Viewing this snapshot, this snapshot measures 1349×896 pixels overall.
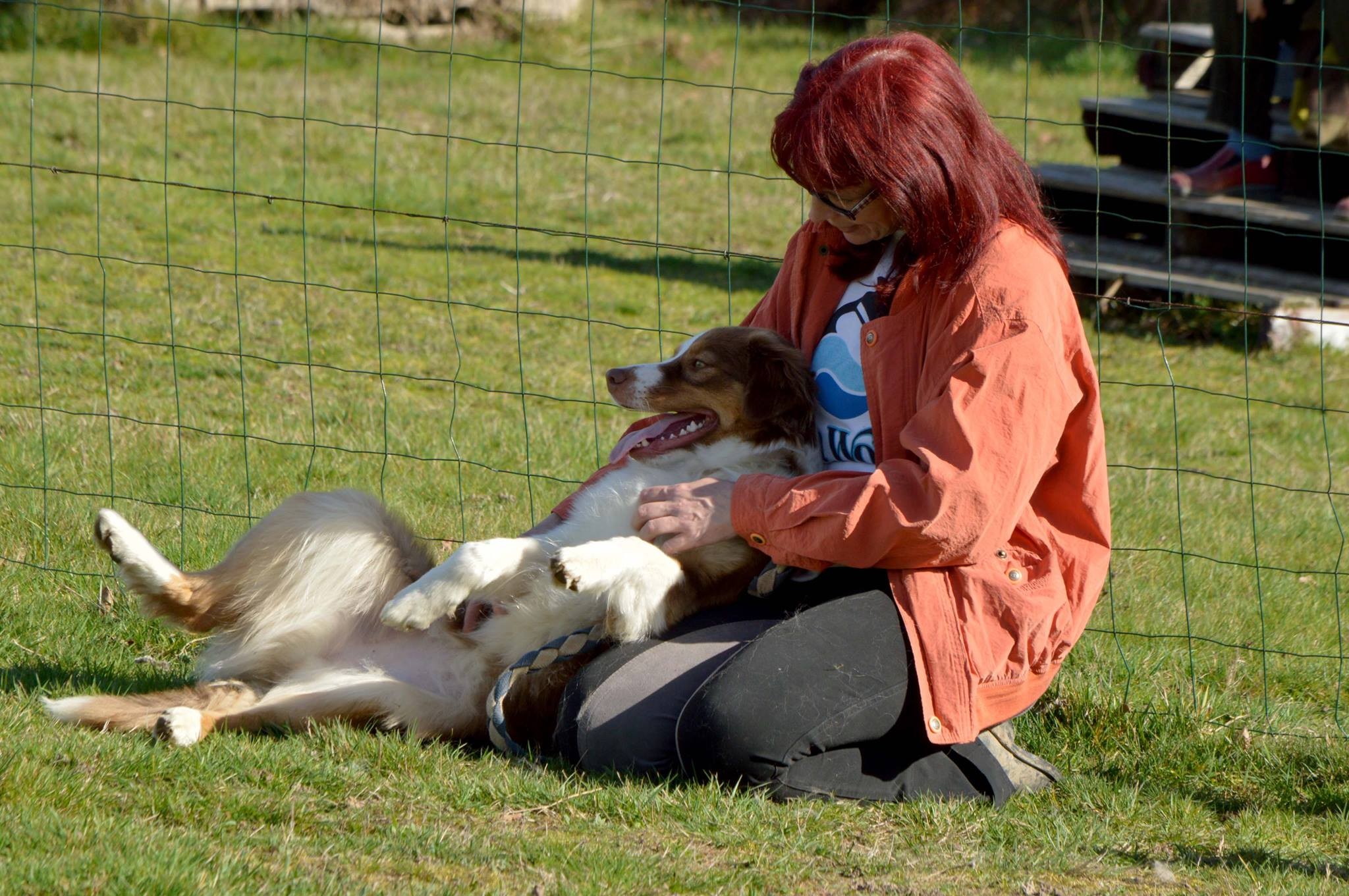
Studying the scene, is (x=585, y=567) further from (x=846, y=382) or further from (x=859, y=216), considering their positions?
(x=859, y=216)

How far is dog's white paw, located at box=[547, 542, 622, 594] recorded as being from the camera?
129 inches

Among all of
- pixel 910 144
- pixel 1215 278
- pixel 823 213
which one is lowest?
pixel 1215 278

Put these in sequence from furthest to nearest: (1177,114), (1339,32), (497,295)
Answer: (1177,114)
(497,295)
(1339,32)

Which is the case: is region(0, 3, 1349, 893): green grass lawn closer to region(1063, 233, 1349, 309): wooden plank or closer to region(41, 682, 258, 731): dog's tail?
region(41, 682, 258, 731): dog's tail

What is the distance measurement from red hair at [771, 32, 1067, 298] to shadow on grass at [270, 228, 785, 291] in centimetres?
552

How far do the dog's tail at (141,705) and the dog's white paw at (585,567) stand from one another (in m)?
0.93

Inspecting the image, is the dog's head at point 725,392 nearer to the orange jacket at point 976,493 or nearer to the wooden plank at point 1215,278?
the orange jacket at point 976,493

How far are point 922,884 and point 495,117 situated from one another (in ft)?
32.7

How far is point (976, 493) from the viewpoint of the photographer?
3111 millimetres

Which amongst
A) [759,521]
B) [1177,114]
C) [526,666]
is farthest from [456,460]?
[1177,114]

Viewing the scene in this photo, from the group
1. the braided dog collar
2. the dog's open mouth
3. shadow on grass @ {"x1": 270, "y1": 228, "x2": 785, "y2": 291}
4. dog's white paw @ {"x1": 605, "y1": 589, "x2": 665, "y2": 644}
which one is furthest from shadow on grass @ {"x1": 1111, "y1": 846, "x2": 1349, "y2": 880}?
shadow on grass @ {"x1": 270, "y1": 228, "x2": 785, "y2": 291}

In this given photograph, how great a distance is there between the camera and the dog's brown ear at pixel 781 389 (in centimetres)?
376

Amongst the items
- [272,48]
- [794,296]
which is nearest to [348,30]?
[272,48]

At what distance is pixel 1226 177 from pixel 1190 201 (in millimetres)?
311
